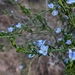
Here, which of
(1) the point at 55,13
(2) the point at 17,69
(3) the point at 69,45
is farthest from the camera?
(2) the point at 17,69

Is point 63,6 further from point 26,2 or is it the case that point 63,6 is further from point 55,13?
point 26,2

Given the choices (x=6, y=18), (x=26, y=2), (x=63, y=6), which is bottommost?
(x=63, y=6)

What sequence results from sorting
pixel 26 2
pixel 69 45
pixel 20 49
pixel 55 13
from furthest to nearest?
pixel 26 2 < pixel 55 13 < pixel 69 45 < pixel 20 49

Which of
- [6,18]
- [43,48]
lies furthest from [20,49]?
[6,18]

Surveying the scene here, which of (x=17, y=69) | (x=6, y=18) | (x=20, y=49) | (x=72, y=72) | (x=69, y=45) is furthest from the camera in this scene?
(x=6, y=18)

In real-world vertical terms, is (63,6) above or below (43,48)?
above

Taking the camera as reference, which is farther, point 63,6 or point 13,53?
point 13,53

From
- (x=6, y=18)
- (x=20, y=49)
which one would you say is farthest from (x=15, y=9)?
(x=20, y=49)

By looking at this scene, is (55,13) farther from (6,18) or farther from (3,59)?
(6,18)

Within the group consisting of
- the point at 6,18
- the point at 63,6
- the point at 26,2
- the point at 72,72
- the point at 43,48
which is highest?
the point at 26,2
